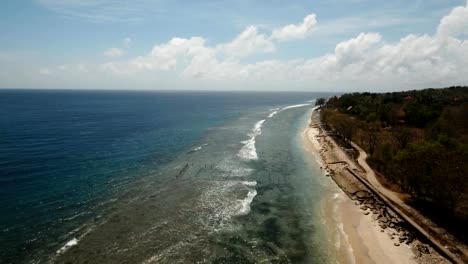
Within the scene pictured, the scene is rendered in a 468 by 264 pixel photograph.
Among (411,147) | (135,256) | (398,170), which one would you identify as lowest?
(135,256)

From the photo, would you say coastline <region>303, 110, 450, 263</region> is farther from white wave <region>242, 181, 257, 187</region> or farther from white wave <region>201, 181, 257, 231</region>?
white wave <region>242, 181, 257, 187</region>

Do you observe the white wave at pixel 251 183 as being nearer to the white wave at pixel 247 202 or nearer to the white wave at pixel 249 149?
the white wave at pixel 247 202

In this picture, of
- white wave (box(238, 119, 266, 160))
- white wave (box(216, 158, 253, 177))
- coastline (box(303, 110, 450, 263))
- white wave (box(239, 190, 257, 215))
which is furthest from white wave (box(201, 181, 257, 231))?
white wave (box(238, 119, 266, 160))

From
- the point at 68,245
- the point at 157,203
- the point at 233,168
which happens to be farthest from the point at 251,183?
the point at 68,245

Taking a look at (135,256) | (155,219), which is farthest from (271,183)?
(135,256)

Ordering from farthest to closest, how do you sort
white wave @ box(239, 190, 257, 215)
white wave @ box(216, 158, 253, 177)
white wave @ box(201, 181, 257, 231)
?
white wave @ box(216, 158, 253, 177) < white wave @ box(239, 190, 257, 215) < white wave @ box(201, 181, 257, 231)

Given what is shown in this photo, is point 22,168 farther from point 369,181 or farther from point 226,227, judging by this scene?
point 369,181

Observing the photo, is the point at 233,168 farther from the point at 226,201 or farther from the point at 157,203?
the point at 157,203

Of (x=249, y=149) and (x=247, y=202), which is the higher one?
(x=249, y=149)
